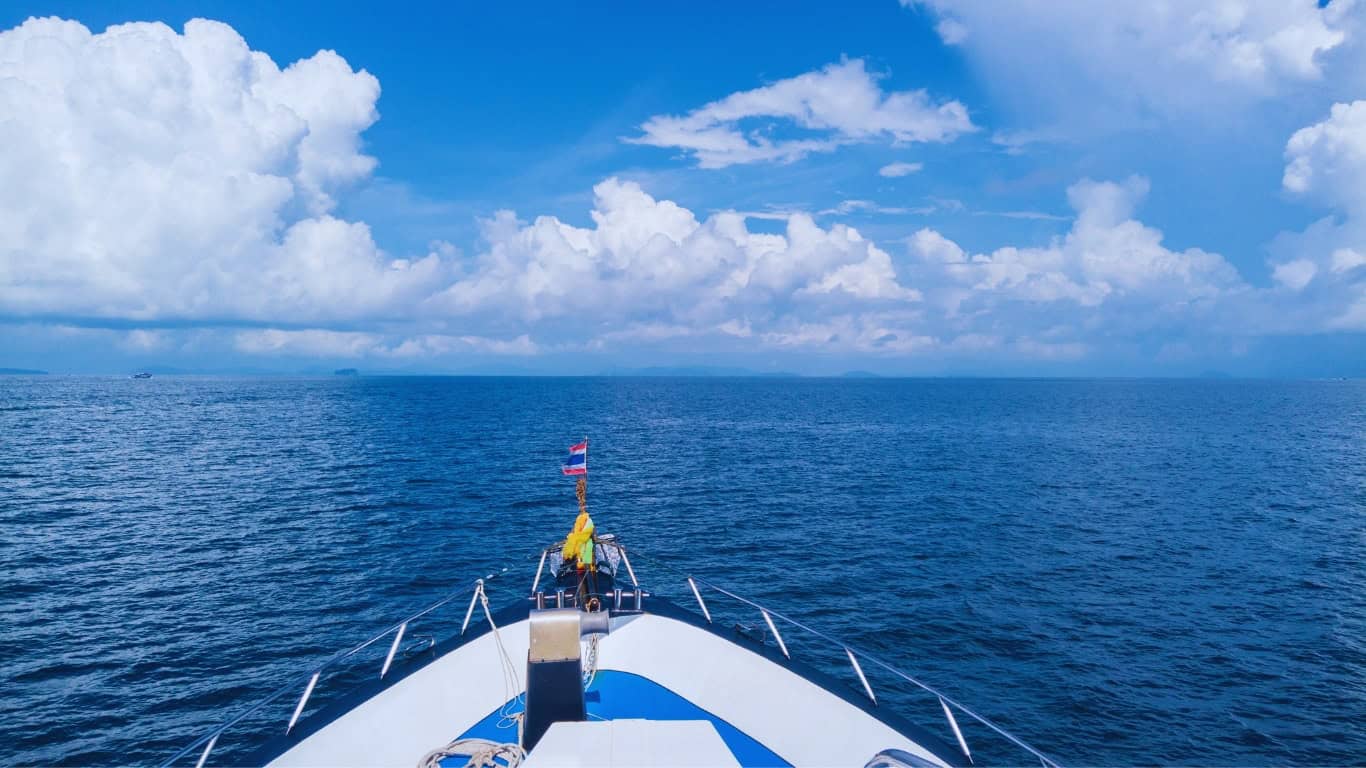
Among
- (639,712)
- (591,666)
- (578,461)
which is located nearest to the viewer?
(639,712)

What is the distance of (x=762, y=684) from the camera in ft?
49.4

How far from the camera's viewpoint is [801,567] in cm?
3650

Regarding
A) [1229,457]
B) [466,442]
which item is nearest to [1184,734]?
[1229,457]

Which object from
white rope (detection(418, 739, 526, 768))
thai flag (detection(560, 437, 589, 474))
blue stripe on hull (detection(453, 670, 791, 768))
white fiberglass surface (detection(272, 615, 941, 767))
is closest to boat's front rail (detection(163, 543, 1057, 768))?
white fiberglass surface (detection(272, 615, 941, 767))

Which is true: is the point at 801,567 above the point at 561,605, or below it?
below

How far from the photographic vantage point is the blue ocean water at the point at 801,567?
22.3 metres

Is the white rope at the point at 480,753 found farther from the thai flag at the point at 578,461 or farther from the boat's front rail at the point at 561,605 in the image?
the thai flag at the point at 578,461

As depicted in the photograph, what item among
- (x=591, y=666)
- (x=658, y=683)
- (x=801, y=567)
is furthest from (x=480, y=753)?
(x=801, y=567)

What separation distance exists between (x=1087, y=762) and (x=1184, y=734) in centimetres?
412

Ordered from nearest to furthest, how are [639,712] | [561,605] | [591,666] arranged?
1. [639,712]
2. [591,666]
3. [561,605]

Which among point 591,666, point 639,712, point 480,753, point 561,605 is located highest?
point 480,753

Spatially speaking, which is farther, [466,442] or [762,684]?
[466,442]

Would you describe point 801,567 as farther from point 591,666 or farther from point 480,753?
point 480,753

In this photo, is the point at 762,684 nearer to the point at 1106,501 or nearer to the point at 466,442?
the point at 1106,501
